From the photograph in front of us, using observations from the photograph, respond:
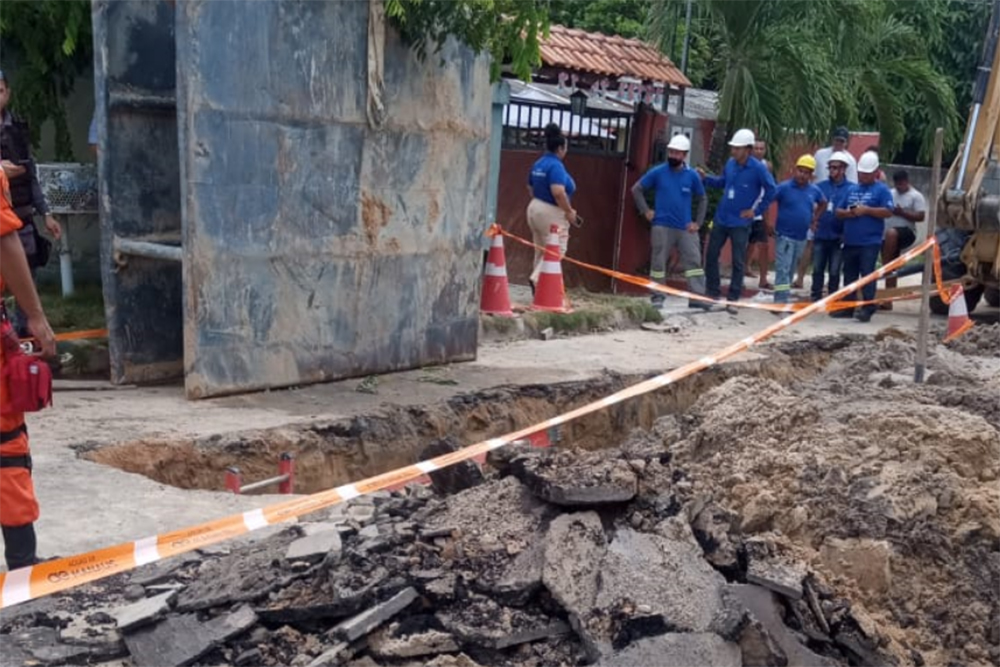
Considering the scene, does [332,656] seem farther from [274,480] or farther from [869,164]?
[869,164]

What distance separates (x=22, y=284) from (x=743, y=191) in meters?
9.80

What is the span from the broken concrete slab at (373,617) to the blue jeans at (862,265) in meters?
10.1

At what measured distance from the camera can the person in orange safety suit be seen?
464 cm

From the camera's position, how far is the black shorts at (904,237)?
14.6 metres

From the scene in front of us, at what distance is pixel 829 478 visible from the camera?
5934mm

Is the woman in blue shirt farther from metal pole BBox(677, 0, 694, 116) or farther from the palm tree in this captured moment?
the palm tree

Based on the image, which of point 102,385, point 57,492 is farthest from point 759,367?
point 57,492

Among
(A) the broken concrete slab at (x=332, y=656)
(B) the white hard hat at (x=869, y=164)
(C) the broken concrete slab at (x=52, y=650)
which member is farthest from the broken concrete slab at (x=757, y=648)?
(B) the white hard hat at (x=869, y=164)

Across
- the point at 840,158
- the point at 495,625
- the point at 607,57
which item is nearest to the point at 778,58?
the point at 840,158

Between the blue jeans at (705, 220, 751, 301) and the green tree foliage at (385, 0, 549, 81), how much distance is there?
5117 millimetres

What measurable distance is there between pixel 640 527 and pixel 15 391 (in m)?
2.65

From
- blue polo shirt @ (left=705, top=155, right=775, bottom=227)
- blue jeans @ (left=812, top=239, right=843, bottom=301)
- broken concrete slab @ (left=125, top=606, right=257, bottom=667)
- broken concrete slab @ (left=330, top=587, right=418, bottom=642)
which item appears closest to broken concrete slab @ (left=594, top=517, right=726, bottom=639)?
broken concrete slab @ (left=330, top=587, right=418, bottom=642)

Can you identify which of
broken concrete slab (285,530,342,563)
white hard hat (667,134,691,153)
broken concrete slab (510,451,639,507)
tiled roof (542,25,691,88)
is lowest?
broken concrete slab (285,530,342,563)

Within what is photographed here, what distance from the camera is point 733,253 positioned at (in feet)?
44.6
